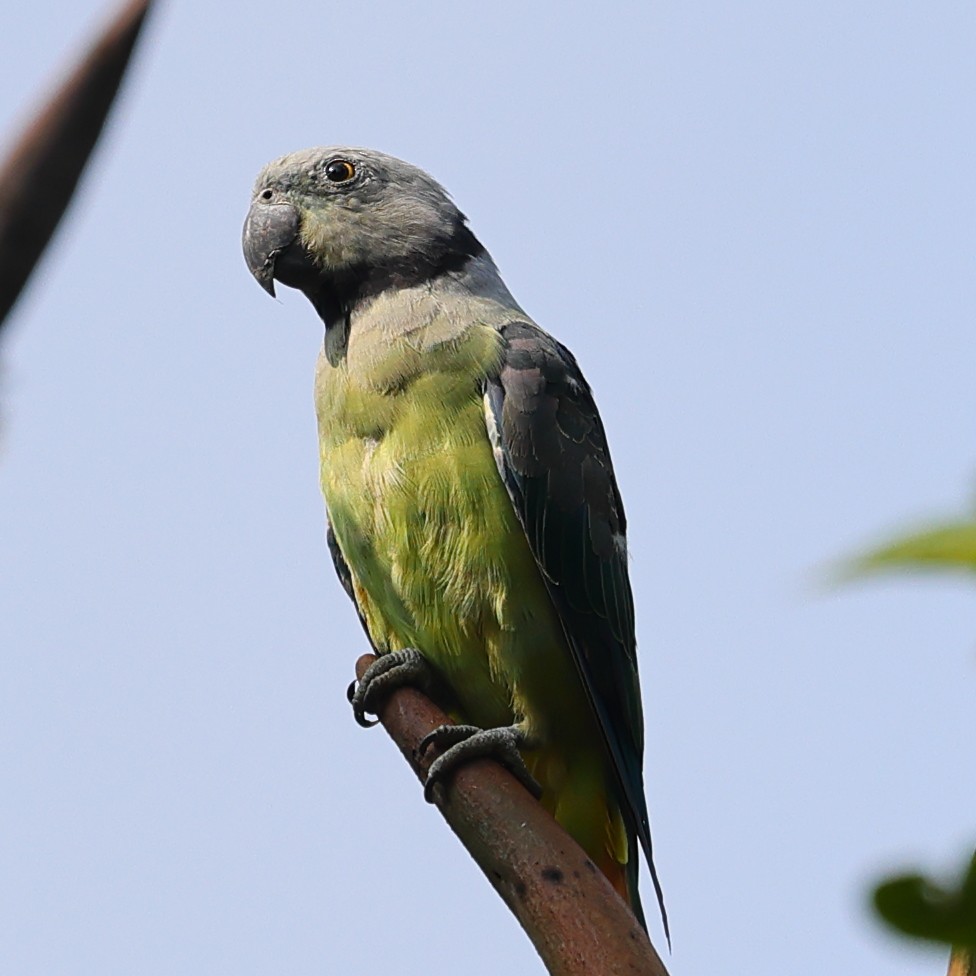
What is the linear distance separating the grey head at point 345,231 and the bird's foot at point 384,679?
1501 millimetres

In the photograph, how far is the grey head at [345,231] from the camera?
5.34 metres

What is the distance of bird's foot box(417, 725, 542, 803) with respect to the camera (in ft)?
9.78

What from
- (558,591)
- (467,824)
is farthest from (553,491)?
(467,824)

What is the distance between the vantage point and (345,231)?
5379 millimetres

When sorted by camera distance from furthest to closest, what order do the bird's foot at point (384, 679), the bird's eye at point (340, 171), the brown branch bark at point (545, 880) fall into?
1. the bird's eye at point (340, 171)
2. the bird's foot at point (384, 679)
3. the brown branch bark at point (545, 880)

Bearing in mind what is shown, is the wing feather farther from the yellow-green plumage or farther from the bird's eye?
the bird's eye

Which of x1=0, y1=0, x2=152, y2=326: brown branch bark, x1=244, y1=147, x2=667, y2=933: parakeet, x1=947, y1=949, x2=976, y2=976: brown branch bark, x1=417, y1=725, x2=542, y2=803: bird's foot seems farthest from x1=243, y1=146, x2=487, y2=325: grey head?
x1=0, y1=0, x2=152, y2=326: brown branch bark

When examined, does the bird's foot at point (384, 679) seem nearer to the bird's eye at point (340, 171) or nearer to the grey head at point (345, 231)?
the grey head at point (345, 231)

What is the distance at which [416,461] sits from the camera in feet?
15.2

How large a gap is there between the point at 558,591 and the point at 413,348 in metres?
1.02

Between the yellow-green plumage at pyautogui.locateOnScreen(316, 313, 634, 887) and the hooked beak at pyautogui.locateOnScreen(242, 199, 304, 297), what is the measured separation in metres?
0.71

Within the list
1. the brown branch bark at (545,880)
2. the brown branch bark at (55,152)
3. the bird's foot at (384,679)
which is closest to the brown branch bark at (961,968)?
the brown branch bark at (545,880)

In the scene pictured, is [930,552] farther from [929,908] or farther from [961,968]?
[961,968]

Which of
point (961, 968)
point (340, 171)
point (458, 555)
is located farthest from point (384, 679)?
point (961, 968)
